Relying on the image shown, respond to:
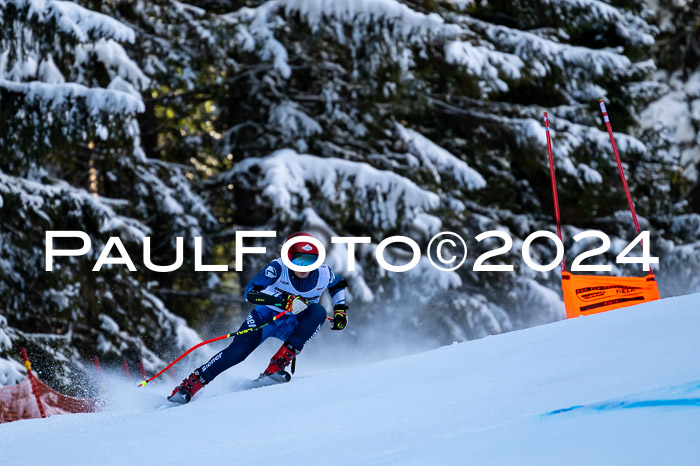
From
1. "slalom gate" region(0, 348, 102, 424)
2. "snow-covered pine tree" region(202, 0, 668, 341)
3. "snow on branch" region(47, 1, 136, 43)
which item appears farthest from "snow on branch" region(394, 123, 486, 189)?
"slalom gate" region(0, 348, 102, 424)

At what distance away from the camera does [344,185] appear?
42.3 feet

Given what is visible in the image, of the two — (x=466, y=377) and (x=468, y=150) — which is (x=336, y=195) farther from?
(x=466, y=377)

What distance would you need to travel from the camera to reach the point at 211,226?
13688 mm

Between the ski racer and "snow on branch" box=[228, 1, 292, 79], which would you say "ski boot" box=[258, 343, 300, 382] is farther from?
"snow on branch" box=[228, 1, 292, 79]

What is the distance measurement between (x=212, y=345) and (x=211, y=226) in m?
1.92

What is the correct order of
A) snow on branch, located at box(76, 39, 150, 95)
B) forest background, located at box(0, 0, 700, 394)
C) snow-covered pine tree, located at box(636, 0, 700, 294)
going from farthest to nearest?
snow-covered pine tree, located at box(636, 0, 700, 294) → forest background, located at box(0, 0, 700, 394) → snow on branch, located at box(76, 39, 150, 95)

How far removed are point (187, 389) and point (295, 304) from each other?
970mm

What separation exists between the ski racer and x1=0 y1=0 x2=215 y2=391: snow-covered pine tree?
13.9 ft

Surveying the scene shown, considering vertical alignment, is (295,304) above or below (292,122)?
below

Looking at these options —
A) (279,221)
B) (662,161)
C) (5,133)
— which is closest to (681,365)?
(5,133)

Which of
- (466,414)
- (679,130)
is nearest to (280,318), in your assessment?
(466,414)

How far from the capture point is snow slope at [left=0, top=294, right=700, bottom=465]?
345 cm

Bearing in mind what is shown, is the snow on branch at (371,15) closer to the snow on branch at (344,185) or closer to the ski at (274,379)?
the snow on branch at (344,185)

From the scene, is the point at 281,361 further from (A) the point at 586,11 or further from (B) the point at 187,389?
(A) the point at 586,11
